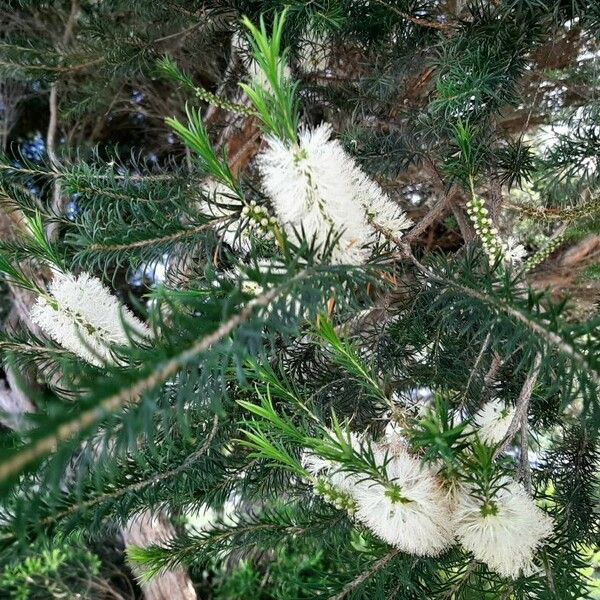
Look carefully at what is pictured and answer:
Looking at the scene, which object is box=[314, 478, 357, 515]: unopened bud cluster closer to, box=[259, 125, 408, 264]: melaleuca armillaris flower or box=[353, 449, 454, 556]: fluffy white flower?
box=[353, 449, 454, 556]: fluffy white flower

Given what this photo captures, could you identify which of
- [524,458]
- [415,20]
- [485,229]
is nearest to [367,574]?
[524,458]

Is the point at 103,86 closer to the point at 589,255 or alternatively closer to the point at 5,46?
the point at 5,46

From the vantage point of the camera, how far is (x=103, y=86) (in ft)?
3.89

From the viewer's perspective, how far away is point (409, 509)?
457 mm

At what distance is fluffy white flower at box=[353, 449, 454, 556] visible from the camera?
1.50 feet

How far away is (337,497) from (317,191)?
0.94ft

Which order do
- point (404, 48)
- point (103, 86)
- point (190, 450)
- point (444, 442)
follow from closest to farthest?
point (444, 442) → point (190, 450) → point (404, 48) → point (103, 86)

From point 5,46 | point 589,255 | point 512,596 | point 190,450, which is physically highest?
point 5,46

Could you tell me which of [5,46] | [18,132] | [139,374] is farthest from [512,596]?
[18,132]

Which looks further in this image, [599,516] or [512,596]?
[599,516]

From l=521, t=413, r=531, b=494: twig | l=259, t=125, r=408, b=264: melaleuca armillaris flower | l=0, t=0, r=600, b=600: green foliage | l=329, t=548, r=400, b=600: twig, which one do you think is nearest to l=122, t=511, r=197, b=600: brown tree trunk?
l=0, t=0, r=600, b=600: green foliage

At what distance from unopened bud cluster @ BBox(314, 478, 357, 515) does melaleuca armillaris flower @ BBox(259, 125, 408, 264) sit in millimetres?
221

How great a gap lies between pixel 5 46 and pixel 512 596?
1.16 metres

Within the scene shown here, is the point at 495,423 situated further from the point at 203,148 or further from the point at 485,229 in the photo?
the point at 203,148
